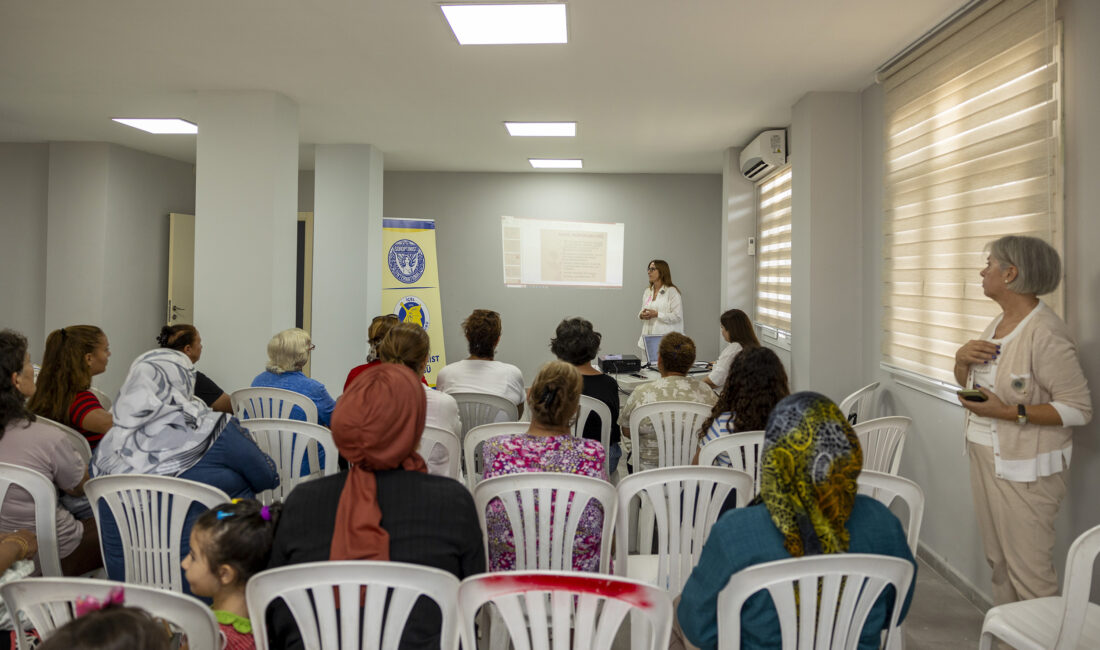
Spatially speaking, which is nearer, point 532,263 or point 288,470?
point 288,470

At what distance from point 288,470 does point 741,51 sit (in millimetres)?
3128

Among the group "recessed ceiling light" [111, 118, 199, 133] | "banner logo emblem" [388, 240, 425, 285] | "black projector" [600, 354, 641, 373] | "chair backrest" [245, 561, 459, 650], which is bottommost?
"chair backrest" [245, 561, 459, 650]

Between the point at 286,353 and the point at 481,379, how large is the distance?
0.94 meters

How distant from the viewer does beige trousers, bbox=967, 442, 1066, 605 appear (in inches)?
98.2

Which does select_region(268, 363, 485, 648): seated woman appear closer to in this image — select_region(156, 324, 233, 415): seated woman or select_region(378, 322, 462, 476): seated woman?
select_region(378, 322, 462, 476): seated woman

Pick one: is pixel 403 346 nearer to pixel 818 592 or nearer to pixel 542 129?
pixel 818 592

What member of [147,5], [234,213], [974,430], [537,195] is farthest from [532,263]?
[974,430]

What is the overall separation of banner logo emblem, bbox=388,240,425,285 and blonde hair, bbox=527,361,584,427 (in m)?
5.71

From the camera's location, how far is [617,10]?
358 cm

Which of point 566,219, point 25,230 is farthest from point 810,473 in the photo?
point 25,230

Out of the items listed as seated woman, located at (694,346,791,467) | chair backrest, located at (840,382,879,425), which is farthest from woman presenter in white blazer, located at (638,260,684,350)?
seated woman, located at (694,346,791,467)

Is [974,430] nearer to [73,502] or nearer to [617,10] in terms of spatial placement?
[617,10]

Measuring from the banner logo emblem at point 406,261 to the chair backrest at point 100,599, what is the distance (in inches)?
260

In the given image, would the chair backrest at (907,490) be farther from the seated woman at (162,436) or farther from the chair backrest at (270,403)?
the chair backrest at (270,403)
